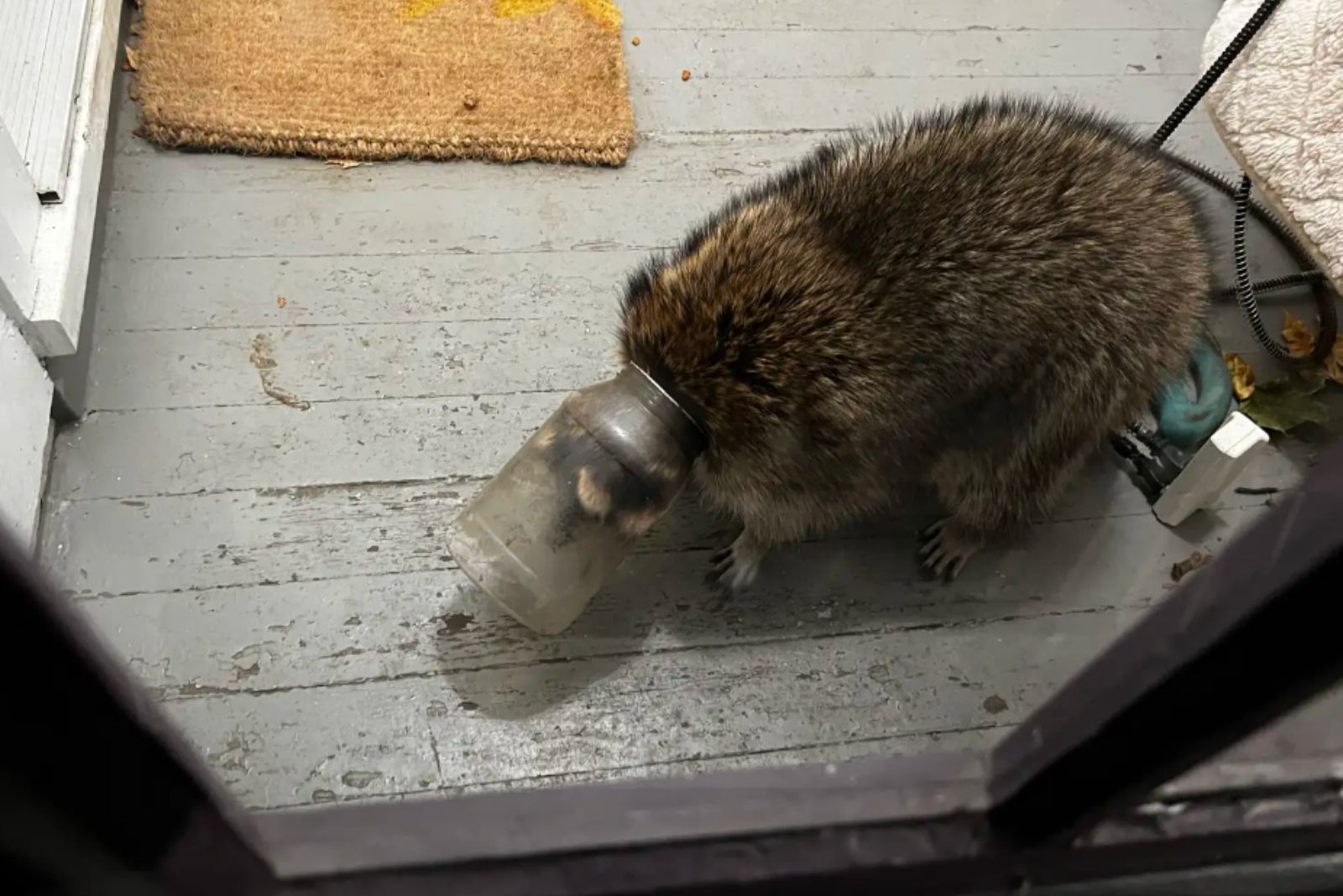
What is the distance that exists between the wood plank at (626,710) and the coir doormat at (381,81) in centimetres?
97

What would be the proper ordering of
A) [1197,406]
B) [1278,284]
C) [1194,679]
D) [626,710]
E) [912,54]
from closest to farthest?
[1194,679]
[626,710]
[1197,406]
[1278,284]
[912,54]

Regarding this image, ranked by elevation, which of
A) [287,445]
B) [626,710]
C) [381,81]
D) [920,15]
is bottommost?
[626,710]

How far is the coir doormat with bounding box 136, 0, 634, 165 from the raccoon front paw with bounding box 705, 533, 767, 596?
2.65ft

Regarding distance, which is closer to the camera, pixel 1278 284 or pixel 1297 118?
pixel 1297 118

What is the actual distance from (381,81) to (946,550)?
4.26 ft

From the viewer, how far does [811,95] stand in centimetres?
207

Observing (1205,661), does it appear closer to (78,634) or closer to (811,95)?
(78,634)

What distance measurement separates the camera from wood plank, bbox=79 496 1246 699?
54.3 inches

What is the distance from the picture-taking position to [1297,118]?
5.16 ft

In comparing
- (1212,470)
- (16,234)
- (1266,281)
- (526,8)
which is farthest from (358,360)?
(1266,281)

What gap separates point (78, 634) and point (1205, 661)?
57 centimetres

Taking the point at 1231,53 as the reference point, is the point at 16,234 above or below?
below

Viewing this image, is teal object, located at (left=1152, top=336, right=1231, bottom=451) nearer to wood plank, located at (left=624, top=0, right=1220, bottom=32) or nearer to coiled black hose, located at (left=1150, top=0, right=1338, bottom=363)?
coiled black hose, located at (left=1150, top=0, right=1338, bottom=363)

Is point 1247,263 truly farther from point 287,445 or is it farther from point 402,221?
point 287,445
